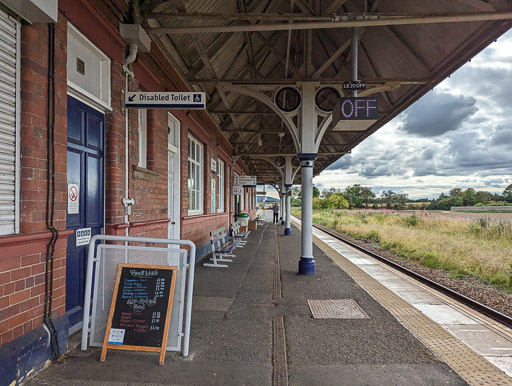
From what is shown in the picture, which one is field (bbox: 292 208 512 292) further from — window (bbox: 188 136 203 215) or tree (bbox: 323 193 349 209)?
tree (bbox: 323 193 349 209)

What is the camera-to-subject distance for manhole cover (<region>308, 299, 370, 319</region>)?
184 inches

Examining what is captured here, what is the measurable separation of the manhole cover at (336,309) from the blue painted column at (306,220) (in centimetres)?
207

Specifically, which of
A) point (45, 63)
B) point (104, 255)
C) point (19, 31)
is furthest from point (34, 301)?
point (19, 31)

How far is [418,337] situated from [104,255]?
3.70 metres

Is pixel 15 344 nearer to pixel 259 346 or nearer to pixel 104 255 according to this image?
pixel 104 255

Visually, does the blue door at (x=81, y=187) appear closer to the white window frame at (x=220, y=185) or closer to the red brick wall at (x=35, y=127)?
the red brick wall at (x=35, y=127)

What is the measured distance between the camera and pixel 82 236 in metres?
3.92

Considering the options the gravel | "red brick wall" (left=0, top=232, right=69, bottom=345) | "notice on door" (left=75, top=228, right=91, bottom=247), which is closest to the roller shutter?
"red brick wall" (left=0, top=232, right=69, bottom=345)

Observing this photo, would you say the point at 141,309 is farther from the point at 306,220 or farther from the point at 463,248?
the point at 463,248

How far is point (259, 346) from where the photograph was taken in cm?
368

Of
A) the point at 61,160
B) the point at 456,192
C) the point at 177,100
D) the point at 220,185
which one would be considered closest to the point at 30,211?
the point at 61,160

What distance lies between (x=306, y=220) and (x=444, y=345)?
4153 mm

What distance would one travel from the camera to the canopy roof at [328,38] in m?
4.70

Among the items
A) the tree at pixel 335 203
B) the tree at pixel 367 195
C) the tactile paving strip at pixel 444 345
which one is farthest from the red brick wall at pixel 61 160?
the tree at pixel 367 195
